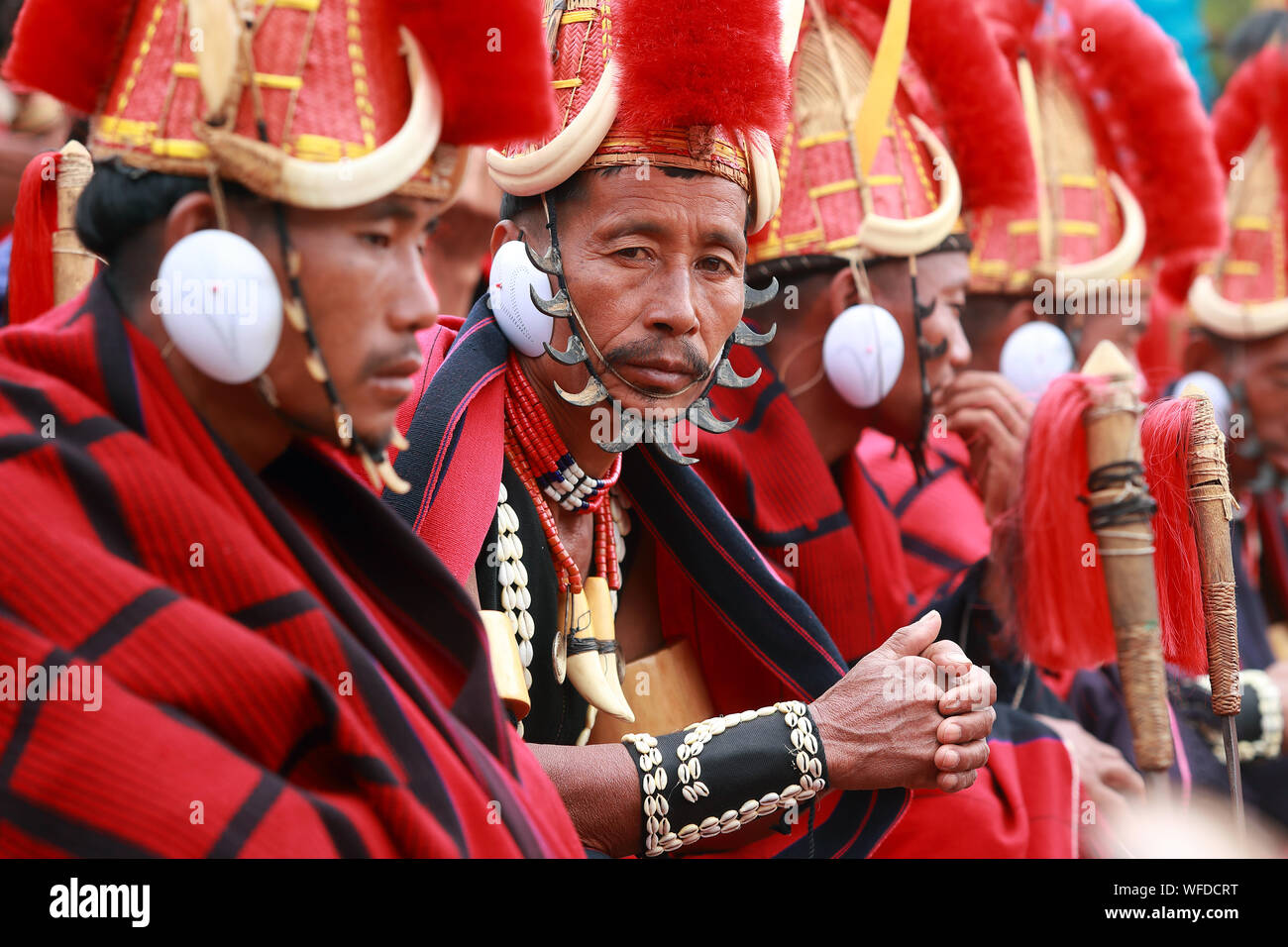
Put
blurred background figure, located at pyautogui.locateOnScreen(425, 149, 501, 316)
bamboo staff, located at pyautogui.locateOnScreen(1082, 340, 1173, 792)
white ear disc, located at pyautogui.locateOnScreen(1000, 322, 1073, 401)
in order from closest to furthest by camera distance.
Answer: bamboo staff, located at pyautogui.locateOnScreen(1082, 340, 1173, 792) → white ear disc, located at pyautogui.locateOnScreen(1000, 322, 1073, 401) → blurred background figure, located at pyautogui.locateOnScreen(425, 149, 501, 316)

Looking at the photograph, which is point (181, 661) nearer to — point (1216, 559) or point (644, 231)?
point (644, 231)

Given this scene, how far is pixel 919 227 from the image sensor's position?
11.3ft

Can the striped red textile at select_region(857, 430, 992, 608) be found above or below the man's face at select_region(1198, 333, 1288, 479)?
below

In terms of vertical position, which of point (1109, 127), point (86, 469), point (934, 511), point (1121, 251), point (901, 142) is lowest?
point (934, 511)

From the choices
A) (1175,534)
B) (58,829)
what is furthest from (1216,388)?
(58,829)

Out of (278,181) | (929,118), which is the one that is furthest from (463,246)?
(278,181)

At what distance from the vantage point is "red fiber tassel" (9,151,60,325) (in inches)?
92.7

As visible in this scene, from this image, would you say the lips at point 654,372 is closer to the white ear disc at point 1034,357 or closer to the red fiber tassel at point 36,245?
the red fiber tassel at point 36,245

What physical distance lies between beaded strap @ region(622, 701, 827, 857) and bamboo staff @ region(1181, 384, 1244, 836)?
0.76 m

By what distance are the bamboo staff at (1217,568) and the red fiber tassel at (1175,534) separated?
0.14ft

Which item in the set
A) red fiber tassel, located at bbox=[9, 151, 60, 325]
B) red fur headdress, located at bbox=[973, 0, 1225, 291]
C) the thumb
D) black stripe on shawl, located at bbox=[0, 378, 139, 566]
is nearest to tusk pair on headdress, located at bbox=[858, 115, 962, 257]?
red fur headdress, located at bbox=[973, 0, 1225, 291]

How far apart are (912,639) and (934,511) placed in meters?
1.55

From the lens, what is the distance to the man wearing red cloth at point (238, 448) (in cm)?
139

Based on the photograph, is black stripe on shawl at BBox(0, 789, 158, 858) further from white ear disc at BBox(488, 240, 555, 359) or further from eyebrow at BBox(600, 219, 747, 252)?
eyebrow at BBox(600, 219, 747, 252)
